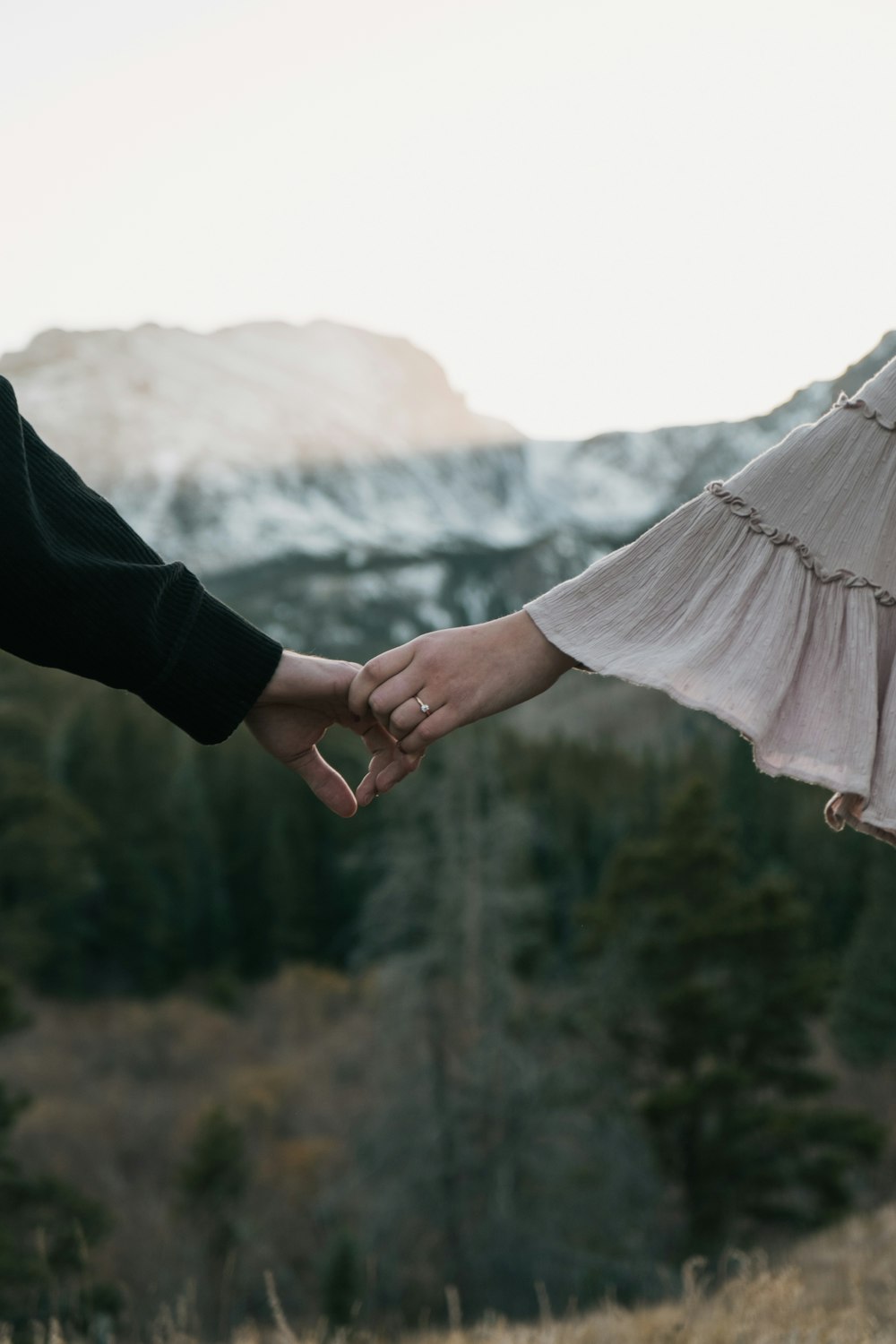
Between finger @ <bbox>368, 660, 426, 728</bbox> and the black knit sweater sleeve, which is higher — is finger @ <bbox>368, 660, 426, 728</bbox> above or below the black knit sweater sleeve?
below

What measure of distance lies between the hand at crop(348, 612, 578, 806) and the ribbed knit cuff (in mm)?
251

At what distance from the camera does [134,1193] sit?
36312 mm

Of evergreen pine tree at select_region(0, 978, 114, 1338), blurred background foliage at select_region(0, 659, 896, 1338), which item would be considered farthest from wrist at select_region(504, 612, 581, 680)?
evergreen pine tree at select_region(0, 978, 114, 1338)

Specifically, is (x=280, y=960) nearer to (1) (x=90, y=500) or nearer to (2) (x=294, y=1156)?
(2) (x=294, y=1156)

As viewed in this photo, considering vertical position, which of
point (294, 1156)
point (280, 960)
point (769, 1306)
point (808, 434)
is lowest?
point (294, 1156)

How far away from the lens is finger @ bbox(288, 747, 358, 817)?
10.8 feet

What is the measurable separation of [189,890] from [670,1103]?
32888mm

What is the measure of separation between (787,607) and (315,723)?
1.39 metres

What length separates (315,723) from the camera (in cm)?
338

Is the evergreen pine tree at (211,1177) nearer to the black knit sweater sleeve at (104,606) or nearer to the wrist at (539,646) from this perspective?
the black knit sweater sleeve at (104,606)

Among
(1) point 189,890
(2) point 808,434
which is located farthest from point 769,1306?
(1) point 189,890

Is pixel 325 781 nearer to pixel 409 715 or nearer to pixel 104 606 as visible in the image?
pixel 409 715

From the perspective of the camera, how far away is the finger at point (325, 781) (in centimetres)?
329

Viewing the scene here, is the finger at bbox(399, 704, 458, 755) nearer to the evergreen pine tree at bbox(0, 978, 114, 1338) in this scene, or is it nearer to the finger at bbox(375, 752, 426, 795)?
the finger at bbox(375, 752, 426, 795)
